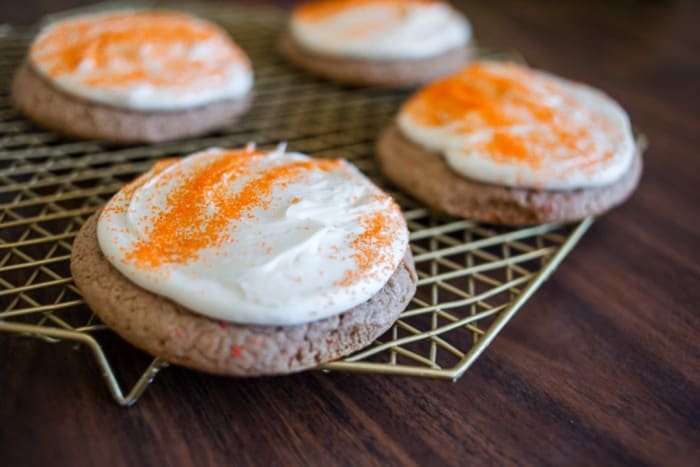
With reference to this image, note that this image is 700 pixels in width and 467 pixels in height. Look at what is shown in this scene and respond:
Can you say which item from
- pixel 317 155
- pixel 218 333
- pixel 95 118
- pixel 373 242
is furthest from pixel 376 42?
pixel 218 333

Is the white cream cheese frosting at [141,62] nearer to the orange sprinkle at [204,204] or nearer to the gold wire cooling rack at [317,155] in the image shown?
the gold wire cooling rack at [317,155]

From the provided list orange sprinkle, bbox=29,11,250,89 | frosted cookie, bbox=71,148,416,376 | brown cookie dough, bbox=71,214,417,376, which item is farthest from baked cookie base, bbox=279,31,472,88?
brown cookie dough, bbox=71,214,417,376

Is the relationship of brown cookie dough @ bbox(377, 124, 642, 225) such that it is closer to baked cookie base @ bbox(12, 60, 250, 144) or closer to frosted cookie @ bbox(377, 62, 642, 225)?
frosted cookie @ bbox(377, 62, 642, 225)

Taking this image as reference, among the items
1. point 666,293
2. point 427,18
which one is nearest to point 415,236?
point 666,293

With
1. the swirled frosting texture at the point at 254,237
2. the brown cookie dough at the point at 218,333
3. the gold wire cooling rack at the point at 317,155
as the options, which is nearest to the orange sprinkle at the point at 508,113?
the gold wire cooling rack at the point at 317,155

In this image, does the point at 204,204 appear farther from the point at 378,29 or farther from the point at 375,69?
the point at 378,29

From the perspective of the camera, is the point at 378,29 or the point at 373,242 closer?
the point at 373,242

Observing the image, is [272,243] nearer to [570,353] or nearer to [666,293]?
[570,353]
